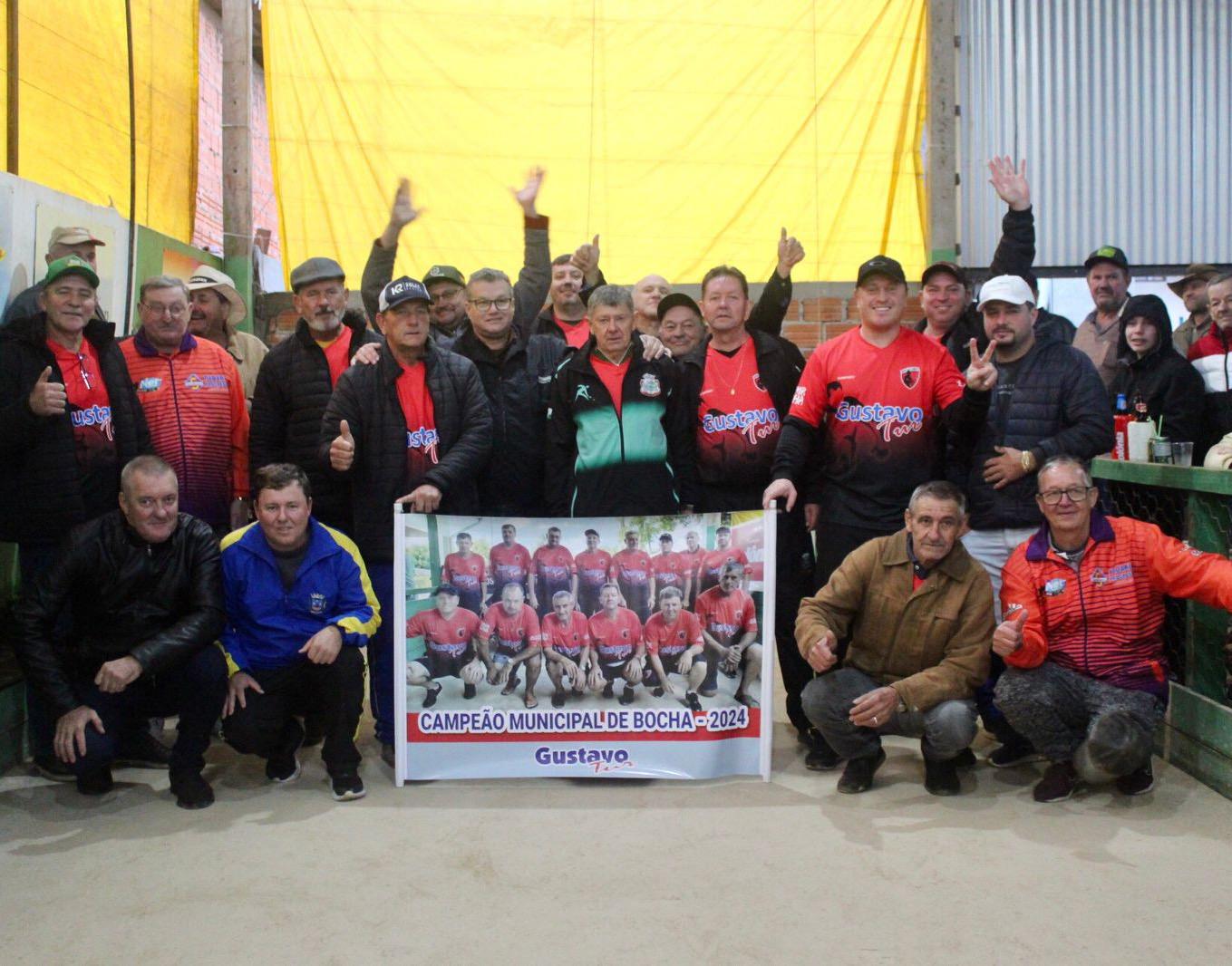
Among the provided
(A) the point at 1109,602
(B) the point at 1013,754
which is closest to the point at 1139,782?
(B) the point at 1013,754

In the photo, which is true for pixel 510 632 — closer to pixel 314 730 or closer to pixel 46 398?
pixel 314 730

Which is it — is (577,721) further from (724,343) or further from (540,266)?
(540,266)

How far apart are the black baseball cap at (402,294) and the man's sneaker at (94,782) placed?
70.7 inches

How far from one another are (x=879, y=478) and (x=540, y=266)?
6.58 feet

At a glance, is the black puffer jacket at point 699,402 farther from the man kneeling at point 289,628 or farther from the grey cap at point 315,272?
the grey cap at point 315,272

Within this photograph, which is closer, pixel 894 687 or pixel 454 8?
pixel 894 687

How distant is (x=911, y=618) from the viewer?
3.58 meters

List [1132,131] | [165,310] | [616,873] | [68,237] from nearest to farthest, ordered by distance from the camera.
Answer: [616,873], [165,310], [68,237], [1132,131]

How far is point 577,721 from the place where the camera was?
371 cm

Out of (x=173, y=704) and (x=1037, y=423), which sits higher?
(x=1037, y=423)

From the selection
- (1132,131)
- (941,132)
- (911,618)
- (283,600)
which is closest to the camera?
(911,618)

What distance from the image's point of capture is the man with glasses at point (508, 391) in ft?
14.0

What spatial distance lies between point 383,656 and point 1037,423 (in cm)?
248

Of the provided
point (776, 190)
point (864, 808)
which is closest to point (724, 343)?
point (864, 808)
